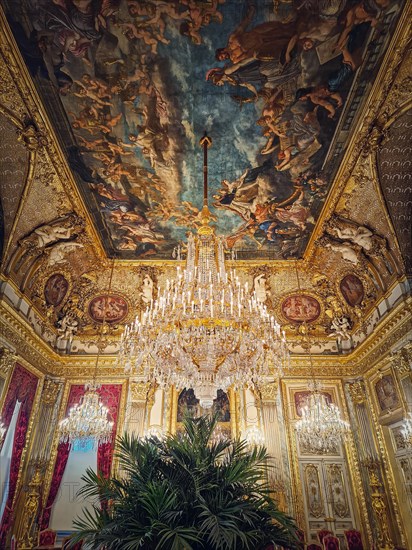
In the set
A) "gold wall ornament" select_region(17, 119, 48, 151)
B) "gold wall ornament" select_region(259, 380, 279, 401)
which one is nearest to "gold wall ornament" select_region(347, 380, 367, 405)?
"gold wall ornament" select_region(259, 380, 279, 401)

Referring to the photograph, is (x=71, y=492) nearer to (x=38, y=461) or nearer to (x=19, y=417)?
(x=38, y=461)

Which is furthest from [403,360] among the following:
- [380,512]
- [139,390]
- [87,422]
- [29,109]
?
[29,109]

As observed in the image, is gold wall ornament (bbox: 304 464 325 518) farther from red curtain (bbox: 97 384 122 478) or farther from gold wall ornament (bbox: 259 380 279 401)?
red curtain (bbox: 97 384 122 478)

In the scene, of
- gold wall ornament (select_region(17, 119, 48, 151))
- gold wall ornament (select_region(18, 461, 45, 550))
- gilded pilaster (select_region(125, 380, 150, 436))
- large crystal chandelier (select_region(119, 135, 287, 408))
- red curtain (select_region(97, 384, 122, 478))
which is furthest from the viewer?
gilded pilaster (select_region(125, 380, 150, 436))

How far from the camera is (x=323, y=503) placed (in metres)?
8.98

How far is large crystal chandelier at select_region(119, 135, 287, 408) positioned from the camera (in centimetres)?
569

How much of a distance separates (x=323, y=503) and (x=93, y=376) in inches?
287

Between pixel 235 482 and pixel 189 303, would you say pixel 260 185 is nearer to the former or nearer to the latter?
pixel 189 303

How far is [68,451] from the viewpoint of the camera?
9.56 metres

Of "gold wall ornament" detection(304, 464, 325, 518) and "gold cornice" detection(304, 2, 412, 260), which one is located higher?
"gold cornice" detection(304, 2, 412, 260)

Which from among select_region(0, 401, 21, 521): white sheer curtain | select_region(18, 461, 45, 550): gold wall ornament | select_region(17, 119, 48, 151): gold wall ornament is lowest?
select_region(18, 461, 45, 550): gold wall ornament

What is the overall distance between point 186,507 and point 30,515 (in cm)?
742

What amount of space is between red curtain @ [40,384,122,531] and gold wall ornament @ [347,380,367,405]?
6.96 meters

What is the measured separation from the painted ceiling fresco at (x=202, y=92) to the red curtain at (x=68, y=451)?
5.25 m
